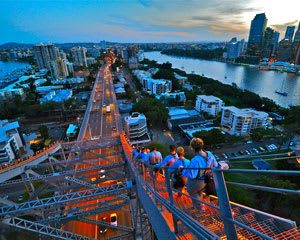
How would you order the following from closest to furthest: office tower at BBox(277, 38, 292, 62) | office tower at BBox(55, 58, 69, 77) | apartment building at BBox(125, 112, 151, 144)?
apartment building at BBox(125, 112, 151, 144), office tower at BBox(55, 58, 69, 77), office tower at BBox(277, 38, 292, 62)

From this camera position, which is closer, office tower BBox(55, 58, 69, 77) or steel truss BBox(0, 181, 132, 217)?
steel truss BBox(0, 181, 132, 217)

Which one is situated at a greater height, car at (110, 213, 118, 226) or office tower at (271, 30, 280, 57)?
office tower at (271, 30, 280, 57)

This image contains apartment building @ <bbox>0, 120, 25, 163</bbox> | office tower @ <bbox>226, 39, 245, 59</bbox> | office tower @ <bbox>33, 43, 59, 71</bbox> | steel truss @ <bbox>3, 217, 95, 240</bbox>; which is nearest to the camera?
A: steel truss @ <bbox>3, 217, 95, 240</bbox>

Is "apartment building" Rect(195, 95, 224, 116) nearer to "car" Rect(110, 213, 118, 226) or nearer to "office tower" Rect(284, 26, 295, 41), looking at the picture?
"car" Rect(110, 213, 118, 226)

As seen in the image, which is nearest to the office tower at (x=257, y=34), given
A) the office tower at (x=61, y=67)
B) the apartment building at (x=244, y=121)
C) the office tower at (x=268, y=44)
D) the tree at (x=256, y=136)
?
the office tower at (x=268, y=44)

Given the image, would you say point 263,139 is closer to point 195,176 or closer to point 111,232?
point 111,232

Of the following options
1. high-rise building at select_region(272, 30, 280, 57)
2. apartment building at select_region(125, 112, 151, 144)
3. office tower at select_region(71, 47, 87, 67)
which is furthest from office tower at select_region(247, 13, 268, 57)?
apartment building at select_region(125, 112, 151, 144)

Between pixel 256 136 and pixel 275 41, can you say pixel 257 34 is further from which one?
pixel 256 136

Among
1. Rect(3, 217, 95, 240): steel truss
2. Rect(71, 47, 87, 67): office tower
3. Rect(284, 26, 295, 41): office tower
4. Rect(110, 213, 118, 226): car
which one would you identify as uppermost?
Rect(284, 26, 295, 41): office tower

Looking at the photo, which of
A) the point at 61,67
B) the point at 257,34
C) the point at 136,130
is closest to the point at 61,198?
the point at 136,130
